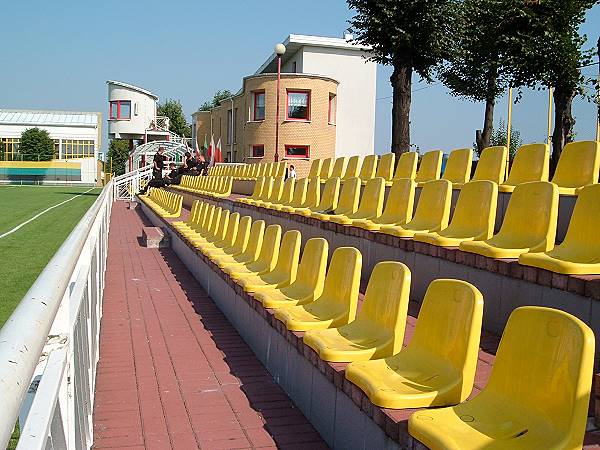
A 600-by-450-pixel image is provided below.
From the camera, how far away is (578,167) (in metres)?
5.28

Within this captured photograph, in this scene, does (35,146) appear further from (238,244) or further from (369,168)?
(238,244)

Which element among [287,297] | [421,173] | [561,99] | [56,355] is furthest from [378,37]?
[56,355]

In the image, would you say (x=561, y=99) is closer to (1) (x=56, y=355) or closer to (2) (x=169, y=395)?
(2) (x=169, y=395)

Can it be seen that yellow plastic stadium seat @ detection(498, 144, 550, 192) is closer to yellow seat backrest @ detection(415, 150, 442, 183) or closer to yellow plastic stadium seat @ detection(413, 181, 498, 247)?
yellow plastic stadium seat @ detection(413, 181, 498, 247)

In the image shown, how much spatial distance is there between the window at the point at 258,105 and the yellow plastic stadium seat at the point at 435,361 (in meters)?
28.5

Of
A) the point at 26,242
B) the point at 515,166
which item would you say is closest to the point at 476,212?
the point at 515,166

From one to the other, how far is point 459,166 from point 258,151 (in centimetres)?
2462

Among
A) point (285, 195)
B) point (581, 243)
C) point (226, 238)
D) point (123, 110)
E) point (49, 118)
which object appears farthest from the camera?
point (49, 118)

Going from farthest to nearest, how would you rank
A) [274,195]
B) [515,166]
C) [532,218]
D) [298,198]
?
1. [274,195]
2. [298,198]
3. [515,166]
4. [532,218]

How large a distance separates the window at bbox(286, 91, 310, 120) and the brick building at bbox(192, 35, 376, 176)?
48 millimetres

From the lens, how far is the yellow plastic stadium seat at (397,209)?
5816 millimetres

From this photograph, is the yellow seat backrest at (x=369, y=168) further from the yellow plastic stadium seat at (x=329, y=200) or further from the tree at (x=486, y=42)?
the tree at (x=486, y=42)

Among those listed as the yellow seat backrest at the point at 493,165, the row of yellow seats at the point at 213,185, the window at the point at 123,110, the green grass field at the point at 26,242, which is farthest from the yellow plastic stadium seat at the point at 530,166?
the window at the point at 123,110

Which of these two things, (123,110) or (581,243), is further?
(123,110)
